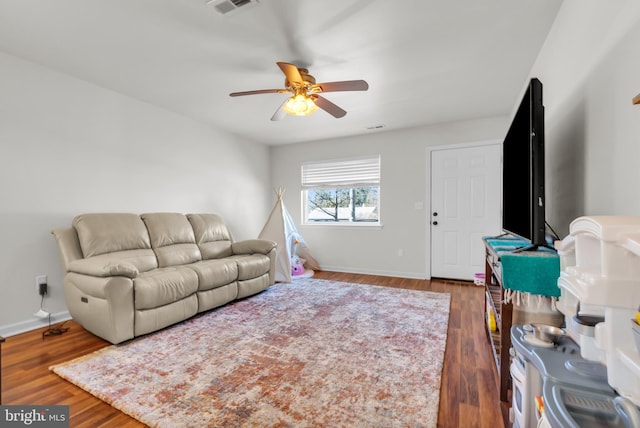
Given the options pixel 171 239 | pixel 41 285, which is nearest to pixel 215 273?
pixel 171 239

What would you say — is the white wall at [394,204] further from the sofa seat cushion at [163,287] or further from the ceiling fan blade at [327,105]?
the sofa seat cushion at [163,287]

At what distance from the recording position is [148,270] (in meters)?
2.77

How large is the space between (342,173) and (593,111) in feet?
11.9

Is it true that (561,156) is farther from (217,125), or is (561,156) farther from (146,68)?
(217,125)

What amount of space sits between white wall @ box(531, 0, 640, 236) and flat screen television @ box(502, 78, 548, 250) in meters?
0.25

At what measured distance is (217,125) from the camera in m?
4.22

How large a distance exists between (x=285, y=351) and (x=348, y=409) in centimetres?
71

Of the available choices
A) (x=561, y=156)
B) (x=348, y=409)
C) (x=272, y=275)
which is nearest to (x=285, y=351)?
(x=348, y=409)

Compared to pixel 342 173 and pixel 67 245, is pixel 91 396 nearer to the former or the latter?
pixel 67 245

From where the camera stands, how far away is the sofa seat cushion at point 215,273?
271 centimetres

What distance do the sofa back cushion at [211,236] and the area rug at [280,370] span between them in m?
0.91

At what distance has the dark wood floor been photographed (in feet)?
4.59

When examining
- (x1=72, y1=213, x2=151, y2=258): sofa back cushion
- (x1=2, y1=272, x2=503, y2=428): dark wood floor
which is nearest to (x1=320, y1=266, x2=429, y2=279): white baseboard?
(x1=2, y1=272, x2=503, y2=428): dark wood floor

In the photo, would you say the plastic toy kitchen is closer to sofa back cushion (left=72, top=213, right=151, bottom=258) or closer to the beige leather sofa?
the beige leather sofa
